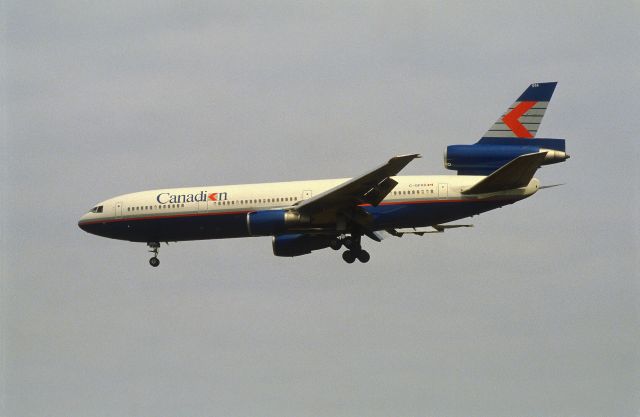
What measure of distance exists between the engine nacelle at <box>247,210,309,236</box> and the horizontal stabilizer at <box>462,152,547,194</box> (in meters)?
6.64

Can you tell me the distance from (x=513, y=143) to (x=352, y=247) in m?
7.87

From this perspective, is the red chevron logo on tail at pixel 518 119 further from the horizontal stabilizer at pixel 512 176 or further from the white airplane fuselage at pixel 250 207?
the horizontal stabilizer at pixel 512 176

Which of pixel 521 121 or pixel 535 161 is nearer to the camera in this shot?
pixel 535 161

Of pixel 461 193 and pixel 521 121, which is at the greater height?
pixel 521 121

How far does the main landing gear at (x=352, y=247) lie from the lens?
159ft

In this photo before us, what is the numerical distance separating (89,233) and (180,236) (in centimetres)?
526

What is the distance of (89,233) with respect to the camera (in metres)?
52.8

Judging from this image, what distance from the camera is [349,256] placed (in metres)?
48.6

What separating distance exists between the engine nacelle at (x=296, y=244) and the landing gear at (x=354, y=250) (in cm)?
118

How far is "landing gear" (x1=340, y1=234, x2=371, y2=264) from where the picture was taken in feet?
159

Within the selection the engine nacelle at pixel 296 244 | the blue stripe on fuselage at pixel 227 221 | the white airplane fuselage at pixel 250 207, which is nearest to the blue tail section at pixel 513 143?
the white airplane fuselage at pixel 250 207

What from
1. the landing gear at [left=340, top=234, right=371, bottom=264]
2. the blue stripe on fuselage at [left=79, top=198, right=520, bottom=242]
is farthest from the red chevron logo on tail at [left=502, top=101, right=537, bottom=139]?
the landing gear at [left=340, top=234, right=371, bottom=264]

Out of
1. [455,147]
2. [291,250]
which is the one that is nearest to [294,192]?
[291,250]

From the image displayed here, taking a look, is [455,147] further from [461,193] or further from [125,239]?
[125,239]
